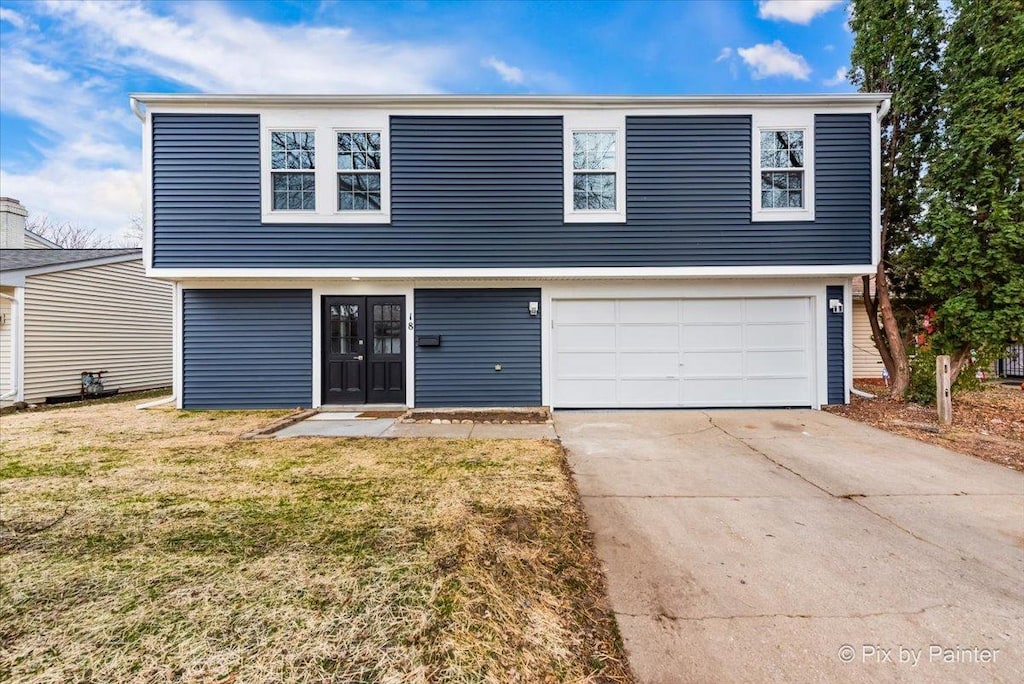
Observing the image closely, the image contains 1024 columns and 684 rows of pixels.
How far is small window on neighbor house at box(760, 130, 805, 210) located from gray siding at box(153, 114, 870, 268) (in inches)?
11.5

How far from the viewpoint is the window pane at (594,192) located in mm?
7375

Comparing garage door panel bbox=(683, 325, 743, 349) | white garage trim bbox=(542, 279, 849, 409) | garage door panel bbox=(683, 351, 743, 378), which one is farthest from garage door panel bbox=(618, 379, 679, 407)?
white garage trim bbox=(542, 279, 849, 409)

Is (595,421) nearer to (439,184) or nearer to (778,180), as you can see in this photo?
(439,184)

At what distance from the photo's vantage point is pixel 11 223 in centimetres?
1205

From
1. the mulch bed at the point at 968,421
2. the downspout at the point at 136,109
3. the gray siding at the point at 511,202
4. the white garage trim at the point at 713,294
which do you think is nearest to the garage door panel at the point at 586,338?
the white garage trim at the point at 713,294

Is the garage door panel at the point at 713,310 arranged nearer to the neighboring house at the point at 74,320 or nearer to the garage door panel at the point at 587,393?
the garage door panel at the point at 587,393

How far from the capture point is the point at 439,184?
7.32 meters

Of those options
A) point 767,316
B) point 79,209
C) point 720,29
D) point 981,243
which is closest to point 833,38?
point 720,29

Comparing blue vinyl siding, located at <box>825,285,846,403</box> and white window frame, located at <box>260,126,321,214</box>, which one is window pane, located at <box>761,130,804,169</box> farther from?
white window frame, located at <box>260,126,321,214</box>

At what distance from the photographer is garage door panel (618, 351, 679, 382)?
25.2 feet

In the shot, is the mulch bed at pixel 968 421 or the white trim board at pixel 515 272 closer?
the mulch bed at pixel 968 421

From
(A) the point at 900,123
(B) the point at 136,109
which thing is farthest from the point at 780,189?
(B) the point at 136,109

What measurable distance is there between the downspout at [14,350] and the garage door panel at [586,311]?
1065 cm

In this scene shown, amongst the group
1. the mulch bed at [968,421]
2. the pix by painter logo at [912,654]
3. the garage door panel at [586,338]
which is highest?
the garage door panel at [586,338]
